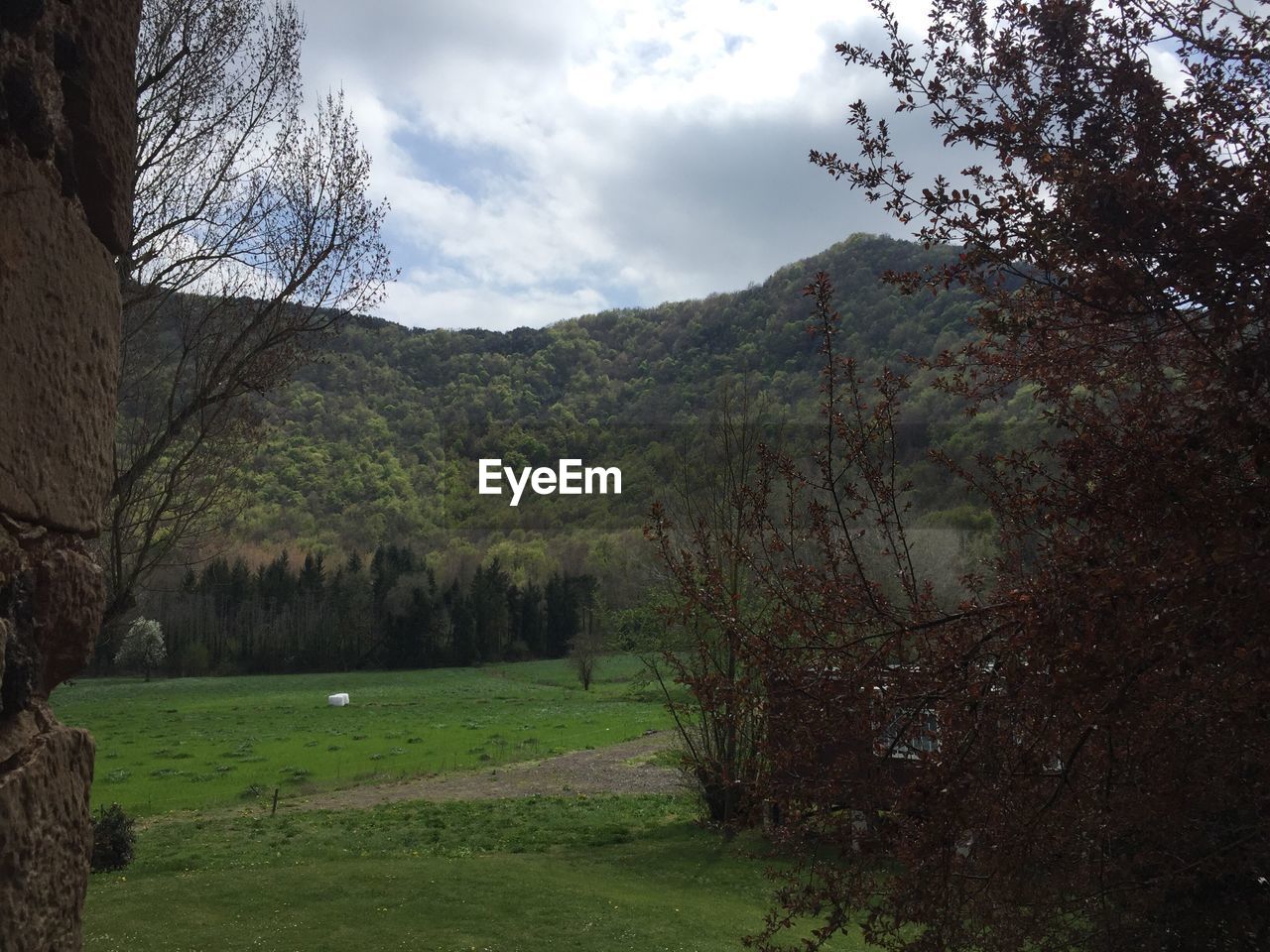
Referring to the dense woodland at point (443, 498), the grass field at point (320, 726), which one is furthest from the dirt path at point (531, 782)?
the dense woodland at point (443, 498)

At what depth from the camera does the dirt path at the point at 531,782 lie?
28391mm

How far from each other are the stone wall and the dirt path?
23.6 m

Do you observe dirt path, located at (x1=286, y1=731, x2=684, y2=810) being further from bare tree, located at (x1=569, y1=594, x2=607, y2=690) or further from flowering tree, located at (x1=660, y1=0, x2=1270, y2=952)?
bare tree, located at (x1=569, y1=594, x2=607, y2=690)

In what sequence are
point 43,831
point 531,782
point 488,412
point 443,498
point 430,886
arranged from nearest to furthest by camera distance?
point 43,831, point 430,886, point 531,782, point 488,412, point 443,498

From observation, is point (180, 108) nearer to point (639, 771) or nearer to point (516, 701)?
point (639, 771)

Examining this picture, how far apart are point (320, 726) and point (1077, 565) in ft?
158

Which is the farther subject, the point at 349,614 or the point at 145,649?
the point at 349,614

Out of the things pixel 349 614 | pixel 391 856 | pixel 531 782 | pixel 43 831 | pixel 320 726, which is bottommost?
pixel 320 726

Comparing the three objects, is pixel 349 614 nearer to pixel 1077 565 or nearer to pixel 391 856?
pixel 391 856

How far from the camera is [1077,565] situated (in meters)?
2.62

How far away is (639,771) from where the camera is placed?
33406mm

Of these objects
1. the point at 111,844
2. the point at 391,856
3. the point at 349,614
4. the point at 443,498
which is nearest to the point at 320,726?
the point at 349,614

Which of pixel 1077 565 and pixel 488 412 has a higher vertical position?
pixel 488 412

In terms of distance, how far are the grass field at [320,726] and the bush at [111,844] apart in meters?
9.97
